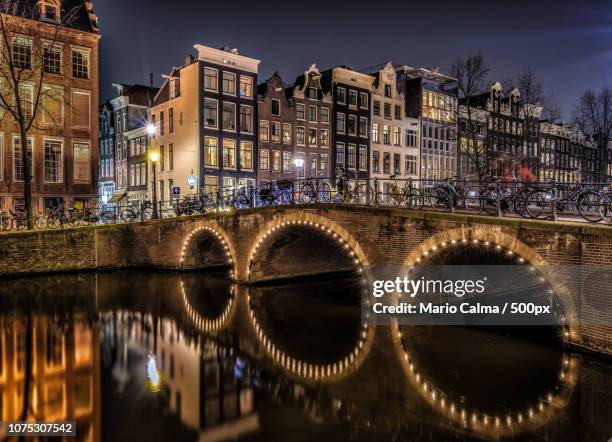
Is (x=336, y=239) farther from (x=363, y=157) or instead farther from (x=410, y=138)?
(x=410, y=138)

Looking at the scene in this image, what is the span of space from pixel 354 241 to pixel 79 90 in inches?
923

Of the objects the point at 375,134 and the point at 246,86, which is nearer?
the point at 246,86

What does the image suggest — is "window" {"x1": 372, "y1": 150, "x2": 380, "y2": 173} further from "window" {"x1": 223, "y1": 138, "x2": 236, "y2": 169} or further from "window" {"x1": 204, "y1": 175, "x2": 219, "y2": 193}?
"window" {"x1": 204, "y1": 175, "x2": 219, "y2": 193}

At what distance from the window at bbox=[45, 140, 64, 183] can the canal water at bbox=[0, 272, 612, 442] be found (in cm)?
1440

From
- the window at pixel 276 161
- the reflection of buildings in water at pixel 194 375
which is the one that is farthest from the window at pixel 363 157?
the reflection of buildings in water at pixel 194 375

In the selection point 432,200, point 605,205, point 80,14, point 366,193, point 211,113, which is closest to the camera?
point 605,205

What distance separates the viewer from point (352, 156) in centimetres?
4112

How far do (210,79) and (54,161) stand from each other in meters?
11.6

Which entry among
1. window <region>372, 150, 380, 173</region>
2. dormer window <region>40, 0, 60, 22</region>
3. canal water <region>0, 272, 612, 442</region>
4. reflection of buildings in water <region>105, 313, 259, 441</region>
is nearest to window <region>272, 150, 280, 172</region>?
window <region>372, 150, 380, 173</region>

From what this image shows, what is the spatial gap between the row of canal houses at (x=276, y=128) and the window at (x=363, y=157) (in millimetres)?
87

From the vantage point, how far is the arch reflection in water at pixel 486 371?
29.0 feet

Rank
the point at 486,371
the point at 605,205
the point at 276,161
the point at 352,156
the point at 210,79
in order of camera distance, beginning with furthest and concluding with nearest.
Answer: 1. the point at 352,156
2. the point at 276,161
3. the point at 210,79
4. the point at 605,205
5. the point at 486,371

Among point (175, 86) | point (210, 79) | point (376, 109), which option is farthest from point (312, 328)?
point (376, 109)

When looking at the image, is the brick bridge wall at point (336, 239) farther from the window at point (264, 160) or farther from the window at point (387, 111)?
the window at point (387, 111)
